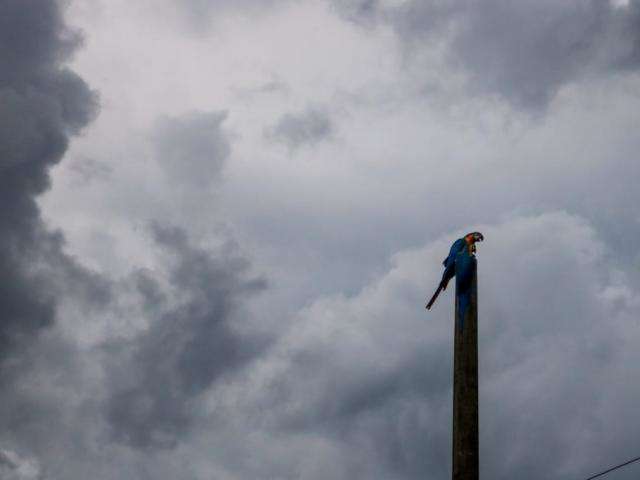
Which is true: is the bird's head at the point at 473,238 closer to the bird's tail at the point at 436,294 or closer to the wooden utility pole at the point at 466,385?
Answer: the wooden utility pole at the point at 466,385

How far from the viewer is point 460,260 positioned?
6.77 metres

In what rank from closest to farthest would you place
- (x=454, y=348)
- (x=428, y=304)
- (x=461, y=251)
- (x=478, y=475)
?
(x=478, y=475) < (x=454, y=348) < (x=461, y=251) < (x=428, y=304)

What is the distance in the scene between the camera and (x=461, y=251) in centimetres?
689

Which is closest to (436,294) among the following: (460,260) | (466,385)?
(460,260)

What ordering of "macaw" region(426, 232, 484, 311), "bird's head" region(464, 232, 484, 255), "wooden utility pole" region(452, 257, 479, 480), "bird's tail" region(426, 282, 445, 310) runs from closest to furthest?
"wooden utility pole" region(452, 257, 479, 480) → "macaw" region(426, 232, 484, 311) → "bird's head" region(464, 232, 484, 255) → "bird's tail" region(426, 282, 445, 310)

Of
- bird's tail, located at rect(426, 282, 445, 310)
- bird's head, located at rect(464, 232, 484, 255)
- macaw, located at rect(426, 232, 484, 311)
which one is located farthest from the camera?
bird's tail, located at rect(426, 282, 445, 310)

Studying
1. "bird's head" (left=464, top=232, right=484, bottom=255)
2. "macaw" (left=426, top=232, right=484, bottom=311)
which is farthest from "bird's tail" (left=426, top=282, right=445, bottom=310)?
"bird's head" (left=464, top=232, right=484, bottom=255)

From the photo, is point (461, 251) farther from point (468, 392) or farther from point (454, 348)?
point (468, 392)

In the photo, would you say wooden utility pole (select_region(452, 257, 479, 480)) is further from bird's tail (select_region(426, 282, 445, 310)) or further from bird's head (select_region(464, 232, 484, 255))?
bird's tail (select_region(426, 282, 445, 310))

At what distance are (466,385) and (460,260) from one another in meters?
1.34

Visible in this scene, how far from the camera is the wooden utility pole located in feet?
19.2

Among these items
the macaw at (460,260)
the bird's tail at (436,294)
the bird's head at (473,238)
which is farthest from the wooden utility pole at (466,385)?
the bird's tail at (436,294)

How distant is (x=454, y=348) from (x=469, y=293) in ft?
1.95

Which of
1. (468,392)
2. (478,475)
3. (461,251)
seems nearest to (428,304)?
(461,251)
